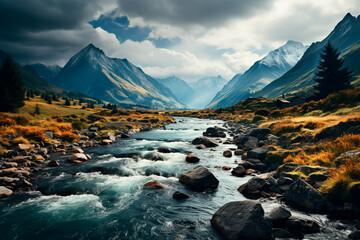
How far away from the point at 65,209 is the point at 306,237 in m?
13.6

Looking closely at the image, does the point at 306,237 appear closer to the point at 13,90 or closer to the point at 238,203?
the point at 238,203

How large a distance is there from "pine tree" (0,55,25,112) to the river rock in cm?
5695

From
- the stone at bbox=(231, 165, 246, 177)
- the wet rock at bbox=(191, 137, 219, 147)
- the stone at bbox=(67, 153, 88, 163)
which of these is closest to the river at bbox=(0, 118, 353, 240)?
the stone at bbox=(231, 165, 246, 177)

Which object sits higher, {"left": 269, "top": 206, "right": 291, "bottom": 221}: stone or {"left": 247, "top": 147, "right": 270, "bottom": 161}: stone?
{"left": 247, "top": 147, "right": 270, "bottom": 161}: stone

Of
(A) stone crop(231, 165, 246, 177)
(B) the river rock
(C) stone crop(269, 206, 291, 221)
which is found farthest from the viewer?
(A) stone crop(231, 165, 246, 177)

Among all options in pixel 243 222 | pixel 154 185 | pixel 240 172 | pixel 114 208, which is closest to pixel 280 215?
pixel 243 222

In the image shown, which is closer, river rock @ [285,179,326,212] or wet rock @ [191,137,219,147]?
river rock @ [285,179,326,212]

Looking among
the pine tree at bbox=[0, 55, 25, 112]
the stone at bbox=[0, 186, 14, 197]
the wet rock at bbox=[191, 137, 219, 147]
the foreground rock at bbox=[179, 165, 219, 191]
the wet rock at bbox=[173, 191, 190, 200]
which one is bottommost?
the stone at bbox=[0, 186, 14, 197]

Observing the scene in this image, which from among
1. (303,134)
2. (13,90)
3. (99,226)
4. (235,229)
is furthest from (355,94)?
(13,90)

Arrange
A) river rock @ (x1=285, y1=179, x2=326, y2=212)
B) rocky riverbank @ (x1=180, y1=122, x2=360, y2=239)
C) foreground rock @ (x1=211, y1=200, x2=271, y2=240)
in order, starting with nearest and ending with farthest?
1. foreground rock @ (x1=211, y1=200, x2=271, y2=240)
2. rocky riverbank @ (x1=180, y1=122, x2=360, y2=239)
3. river rock @ (x1=285, y1=179, x2=326, y2=212)

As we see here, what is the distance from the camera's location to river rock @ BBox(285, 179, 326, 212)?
963 centimetres

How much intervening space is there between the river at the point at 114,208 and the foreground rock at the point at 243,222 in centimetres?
A: 73

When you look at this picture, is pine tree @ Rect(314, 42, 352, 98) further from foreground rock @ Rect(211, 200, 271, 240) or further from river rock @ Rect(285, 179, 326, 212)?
foreground rock @ Rect(211, 200, 271, 240)

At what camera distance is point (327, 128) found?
1700 centimetres
